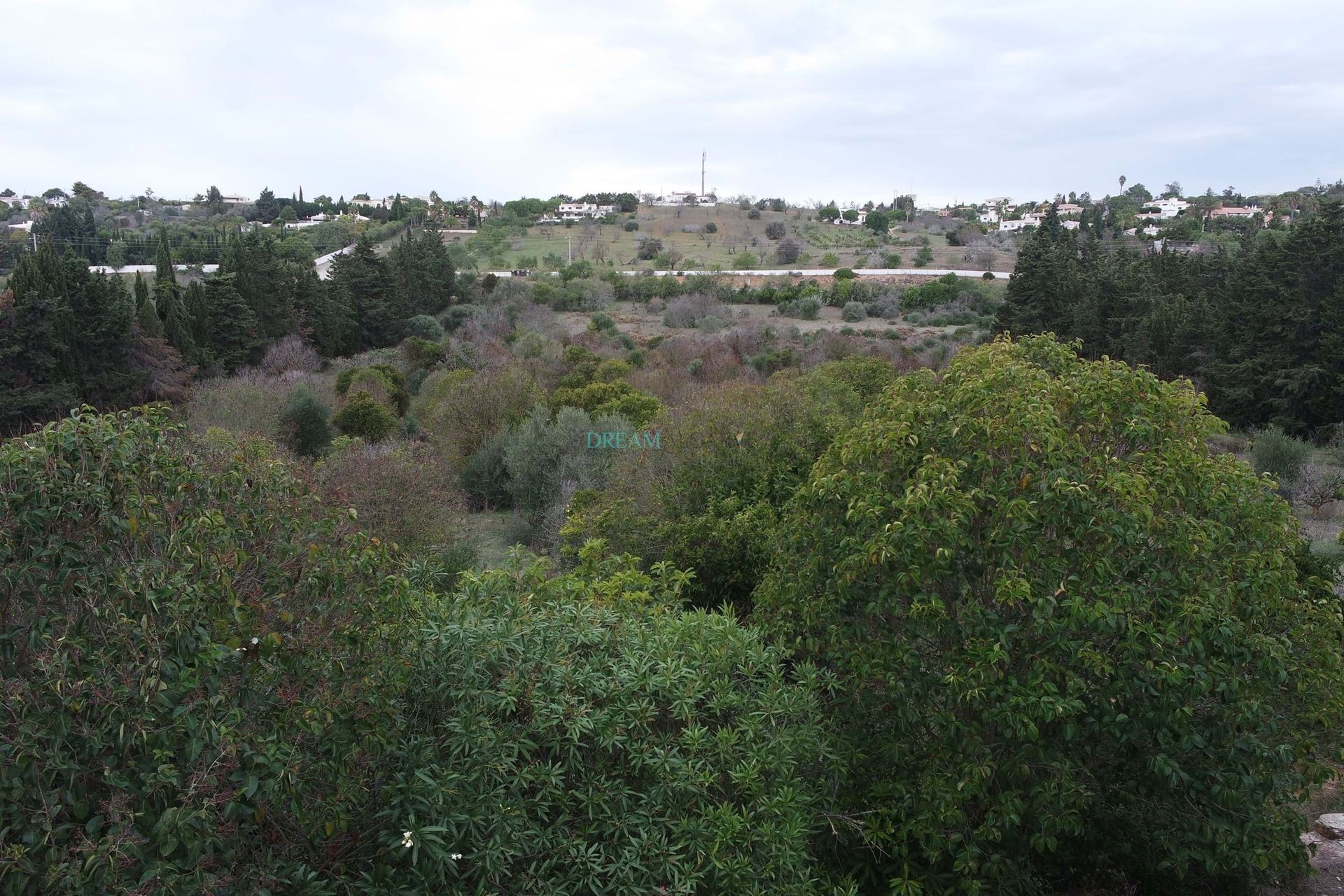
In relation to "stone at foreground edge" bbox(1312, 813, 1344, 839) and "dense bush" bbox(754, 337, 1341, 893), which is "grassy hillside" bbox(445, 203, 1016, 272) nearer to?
"stone at foreground edge" bbox(1312, 813, 1344, 839)

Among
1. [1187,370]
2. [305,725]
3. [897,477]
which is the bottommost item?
[1187,370]

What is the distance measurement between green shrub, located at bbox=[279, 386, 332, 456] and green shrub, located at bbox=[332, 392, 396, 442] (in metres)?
0.61

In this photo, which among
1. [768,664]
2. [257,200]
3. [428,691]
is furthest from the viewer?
[257,200]

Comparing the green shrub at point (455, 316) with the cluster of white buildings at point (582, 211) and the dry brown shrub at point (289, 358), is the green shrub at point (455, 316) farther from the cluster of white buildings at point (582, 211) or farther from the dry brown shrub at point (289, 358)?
the cluster of white buildings at point (582, 211)

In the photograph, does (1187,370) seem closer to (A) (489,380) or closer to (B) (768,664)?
(A) (489,380)

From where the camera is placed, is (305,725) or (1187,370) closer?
(305,725)

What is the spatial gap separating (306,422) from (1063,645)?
24103 millimetres

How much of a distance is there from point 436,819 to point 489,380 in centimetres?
2260

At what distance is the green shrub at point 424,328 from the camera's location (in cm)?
4466

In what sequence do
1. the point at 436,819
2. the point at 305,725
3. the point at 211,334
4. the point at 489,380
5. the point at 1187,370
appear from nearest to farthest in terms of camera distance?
1. the point at 305,725
2. the point at 436,819
3. the point at 489,380
4. the point at 1187,370
5. the point at 211,334

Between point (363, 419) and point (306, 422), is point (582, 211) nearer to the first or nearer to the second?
point (363, 419)

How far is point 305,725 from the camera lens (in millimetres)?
3906

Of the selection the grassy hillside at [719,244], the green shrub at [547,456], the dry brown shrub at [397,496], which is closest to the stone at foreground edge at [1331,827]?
the dry brown shrub at [397,496]

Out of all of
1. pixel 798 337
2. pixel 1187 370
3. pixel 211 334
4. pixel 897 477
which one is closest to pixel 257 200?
pixel 211 334
